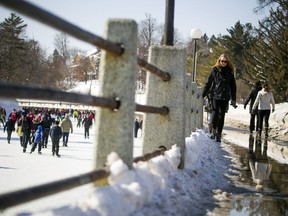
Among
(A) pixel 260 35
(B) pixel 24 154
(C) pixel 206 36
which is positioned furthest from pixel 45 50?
Answer: (B) pixel 24 154

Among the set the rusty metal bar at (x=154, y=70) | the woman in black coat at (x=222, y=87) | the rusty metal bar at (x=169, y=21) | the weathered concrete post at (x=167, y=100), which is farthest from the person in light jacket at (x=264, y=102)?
the rusty metal bar at (x=154, y=70)

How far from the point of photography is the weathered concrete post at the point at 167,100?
12.4 ft

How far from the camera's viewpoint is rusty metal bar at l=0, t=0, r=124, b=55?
149 centimetres

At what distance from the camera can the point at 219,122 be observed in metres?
7.57

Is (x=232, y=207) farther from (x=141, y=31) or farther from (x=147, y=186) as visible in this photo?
(x=141, y=31)

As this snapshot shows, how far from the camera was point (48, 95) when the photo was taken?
171cm

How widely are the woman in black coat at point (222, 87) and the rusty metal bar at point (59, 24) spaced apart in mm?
5151

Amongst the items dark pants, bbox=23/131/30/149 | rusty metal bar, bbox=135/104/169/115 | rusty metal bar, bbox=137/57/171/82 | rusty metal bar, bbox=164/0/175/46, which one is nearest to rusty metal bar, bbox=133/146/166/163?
rusty metal bar, bbox=135/104/169/115

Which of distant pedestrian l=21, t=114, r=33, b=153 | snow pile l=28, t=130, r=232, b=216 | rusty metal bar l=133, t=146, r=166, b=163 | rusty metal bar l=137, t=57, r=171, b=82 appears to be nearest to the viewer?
snow pile l=28, t=130, r=232, b=216

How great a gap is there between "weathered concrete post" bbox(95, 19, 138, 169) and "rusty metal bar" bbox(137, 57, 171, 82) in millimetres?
440

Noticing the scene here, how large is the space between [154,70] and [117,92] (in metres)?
0.99

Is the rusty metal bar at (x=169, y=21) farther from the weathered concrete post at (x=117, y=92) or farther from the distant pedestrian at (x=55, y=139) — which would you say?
the distant pedestrian at (x=55, y=139)

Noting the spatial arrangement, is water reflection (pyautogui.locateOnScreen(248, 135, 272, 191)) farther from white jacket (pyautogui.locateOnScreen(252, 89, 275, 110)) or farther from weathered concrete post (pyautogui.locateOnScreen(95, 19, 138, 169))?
white jacket (pyautogui.locateOnScreen(252, 89, 275, 110))

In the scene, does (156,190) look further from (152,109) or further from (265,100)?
(265,100)
